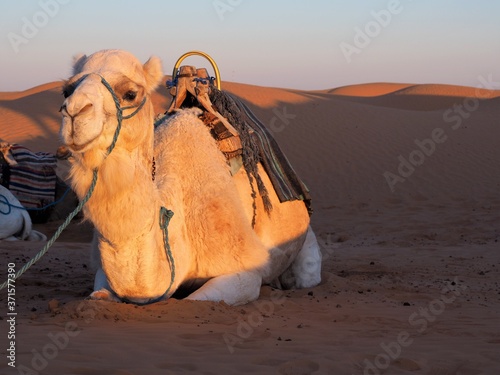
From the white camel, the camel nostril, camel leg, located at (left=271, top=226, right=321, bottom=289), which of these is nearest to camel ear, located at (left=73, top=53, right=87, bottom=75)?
the camel nostril

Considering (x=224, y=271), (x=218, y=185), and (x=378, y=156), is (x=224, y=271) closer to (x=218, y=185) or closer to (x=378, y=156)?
(x=218, y=185)

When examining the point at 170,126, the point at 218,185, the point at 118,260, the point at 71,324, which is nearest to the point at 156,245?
the point at 118,260

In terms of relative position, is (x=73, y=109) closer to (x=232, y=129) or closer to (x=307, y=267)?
(x=232, y=129)

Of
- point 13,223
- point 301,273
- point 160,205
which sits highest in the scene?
point 160,205

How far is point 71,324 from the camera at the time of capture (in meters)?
4.74

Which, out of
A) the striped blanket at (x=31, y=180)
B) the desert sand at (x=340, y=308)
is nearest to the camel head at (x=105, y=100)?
the desert sand at (x=340, y=308)

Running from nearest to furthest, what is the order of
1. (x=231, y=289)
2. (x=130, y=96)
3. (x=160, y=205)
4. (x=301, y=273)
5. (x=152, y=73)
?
(x=130, y=96) < (x=152, y=73) < (x=160, y=205) < (x=231, y=289) < (x=301, y=273)

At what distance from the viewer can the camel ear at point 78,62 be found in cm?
462

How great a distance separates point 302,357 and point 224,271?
1587mm

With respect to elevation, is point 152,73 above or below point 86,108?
above

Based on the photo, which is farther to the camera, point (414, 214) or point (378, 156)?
point (378, 156)

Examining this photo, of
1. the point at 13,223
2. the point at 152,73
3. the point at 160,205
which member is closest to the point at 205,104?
the point at 160,205

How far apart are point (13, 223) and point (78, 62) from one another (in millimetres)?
6219

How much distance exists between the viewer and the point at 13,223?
412 inches
